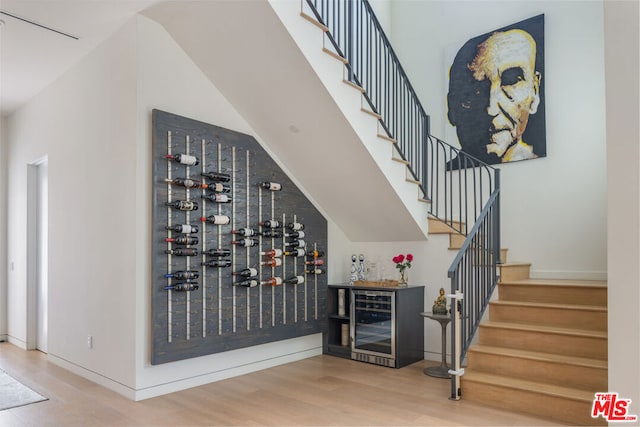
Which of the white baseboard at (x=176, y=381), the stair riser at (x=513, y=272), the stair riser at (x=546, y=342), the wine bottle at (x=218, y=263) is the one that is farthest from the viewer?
the stair riser at (x=513, y=272)

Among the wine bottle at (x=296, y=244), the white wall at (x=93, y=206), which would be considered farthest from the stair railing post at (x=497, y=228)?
the white wall at (x=93, y=206)

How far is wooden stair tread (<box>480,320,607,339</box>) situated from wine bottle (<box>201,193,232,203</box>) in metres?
2.59

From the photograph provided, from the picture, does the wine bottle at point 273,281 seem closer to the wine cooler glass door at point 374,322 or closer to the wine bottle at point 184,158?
the wine cooler glass door at point 374,322

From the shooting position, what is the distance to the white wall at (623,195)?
2.51 metres

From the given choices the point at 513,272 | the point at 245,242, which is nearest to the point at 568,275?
the point at 513,272

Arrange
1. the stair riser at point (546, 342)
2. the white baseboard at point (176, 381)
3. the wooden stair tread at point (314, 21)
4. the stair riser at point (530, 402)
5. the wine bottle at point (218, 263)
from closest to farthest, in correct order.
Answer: the stair riser at point (530, 402) < the stair riser at point (546, 342) < the wooden stair tread at point (314, 21) < the white baseboard at point (176, 381) < the wine bottle at point (218, 263)

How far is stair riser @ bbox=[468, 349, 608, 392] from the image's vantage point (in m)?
3.51

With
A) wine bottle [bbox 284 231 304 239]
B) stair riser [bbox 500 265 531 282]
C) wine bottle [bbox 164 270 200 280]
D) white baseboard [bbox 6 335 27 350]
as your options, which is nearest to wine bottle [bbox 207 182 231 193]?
wine bottle [bbox 164 270 200 280]

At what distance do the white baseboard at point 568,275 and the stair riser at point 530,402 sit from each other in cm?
184

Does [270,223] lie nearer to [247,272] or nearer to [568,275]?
[247,272]

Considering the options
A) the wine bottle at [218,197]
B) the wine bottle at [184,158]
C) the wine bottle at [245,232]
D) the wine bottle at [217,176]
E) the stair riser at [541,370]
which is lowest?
the stair riser at [541,370]

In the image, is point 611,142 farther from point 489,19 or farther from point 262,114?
point 489,19

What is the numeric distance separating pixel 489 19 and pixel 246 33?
329 cm

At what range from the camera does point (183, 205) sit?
4211 mm
